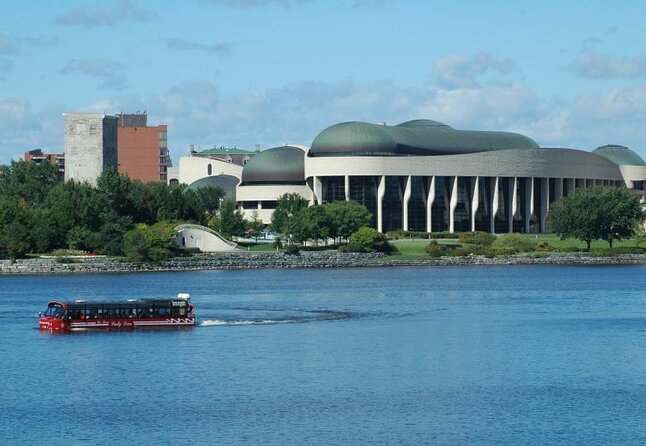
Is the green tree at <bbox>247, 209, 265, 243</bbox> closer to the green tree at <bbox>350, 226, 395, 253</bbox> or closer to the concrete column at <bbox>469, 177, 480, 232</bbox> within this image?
the green tree at <bbox>350, 226, 395, 253</bbox>

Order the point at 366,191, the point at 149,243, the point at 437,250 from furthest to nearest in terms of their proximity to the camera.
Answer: the point at 366,191
the point at 437,250
the point at 149,243

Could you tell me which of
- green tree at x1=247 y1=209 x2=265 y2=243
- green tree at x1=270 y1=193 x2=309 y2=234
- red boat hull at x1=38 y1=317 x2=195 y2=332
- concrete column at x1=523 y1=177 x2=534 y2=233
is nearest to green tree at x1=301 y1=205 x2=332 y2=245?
green tree at x1=270 y1=193 x2=309 y2=234

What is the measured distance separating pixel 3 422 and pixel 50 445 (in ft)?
13.8

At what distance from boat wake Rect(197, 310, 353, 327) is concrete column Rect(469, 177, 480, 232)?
97697 millimetres

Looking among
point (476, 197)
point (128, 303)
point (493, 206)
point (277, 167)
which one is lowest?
point (128, 303)

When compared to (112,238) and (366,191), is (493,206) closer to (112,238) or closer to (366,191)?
(366,191)

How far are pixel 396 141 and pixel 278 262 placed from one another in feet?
152

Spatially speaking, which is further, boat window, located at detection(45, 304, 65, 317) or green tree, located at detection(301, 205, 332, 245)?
green tree, located at detection(301, 205, 332, 245)

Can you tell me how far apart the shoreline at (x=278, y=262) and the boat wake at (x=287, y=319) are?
50230 mm

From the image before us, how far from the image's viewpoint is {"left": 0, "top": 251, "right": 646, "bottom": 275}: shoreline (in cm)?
12900

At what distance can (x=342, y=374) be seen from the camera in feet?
184

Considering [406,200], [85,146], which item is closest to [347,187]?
[406,200]

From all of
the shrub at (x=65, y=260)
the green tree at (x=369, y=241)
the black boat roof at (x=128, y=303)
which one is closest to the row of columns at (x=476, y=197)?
the green tree at (x=369, y=241)

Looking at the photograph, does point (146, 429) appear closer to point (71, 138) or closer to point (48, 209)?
point (48, 209)
